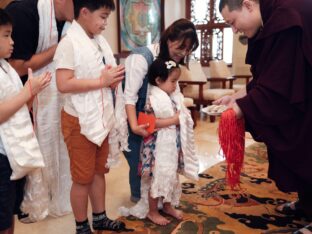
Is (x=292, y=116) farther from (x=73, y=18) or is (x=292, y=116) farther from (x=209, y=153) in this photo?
(x=209, y=153)

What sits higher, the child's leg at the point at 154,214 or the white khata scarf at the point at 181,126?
the white khata scarf at the point at 181,126

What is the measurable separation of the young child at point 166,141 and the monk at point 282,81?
394 millimetres

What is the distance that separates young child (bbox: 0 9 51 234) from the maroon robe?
0.99m

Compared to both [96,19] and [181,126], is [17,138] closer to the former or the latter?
[96,19]

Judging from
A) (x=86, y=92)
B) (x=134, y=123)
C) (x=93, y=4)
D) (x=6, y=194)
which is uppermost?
(x=93, y=4)

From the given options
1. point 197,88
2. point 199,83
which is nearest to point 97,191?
point 199,83

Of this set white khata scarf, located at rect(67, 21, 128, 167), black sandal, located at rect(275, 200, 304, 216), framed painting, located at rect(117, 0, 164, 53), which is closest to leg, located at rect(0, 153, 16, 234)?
white khata scarf, located at rect(67, 21, 128, 167)

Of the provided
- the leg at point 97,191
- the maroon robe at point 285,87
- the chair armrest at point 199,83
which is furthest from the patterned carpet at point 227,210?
the chair armrest at point 199,83

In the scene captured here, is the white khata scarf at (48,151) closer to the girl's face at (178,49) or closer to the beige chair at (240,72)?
the girl's face at (178,49)

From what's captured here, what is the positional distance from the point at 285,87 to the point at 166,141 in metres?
0.70

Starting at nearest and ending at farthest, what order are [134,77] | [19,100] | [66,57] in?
[19,100] → [66,57] → [134,77]

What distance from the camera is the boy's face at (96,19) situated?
1581 mm

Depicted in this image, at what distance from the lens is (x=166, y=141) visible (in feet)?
6.23

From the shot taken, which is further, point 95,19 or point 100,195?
point 100,195
